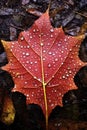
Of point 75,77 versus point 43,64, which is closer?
point 43,64

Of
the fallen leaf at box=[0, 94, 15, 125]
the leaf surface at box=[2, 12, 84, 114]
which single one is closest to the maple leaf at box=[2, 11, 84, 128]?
the leaf surface at box=[2, 12, 84, 114]

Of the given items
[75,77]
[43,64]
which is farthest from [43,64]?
[75,77]

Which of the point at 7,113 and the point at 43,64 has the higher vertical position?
the point at 43,64

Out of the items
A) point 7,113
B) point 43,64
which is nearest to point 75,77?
point 43,64

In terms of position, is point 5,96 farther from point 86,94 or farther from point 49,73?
point 86,94

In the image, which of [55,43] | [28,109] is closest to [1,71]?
[28,109]

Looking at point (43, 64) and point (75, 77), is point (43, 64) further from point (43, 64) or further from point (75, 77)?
point (75, 77)
